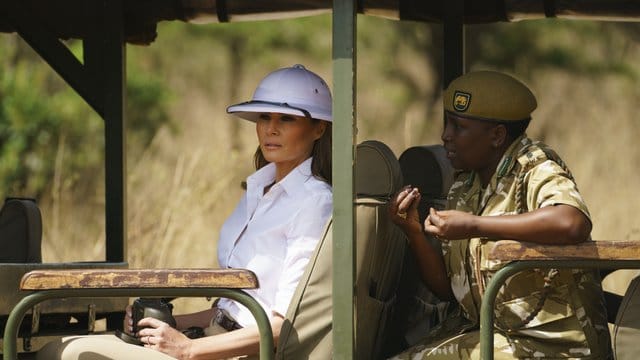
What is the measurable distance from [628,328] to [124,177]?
2739 millimetres

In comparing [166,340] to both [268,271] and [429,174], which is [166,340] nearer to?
[268,271]

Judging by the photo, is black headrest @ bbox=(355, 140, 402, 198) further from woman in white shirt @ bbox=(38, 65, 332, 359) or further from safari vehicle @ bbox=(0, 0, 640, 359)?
woman in white shirt @ bbox=(38, 65, 332, 359)

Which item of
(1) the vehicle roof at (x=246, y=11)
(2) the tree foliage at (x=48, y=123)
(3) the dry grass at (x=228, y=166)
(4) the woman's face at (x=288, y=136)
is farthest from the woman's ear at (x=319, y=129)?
(2) the tree foliage at (x=48, y=123)

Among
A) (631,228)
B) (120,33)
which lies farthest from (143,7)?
(631,228)

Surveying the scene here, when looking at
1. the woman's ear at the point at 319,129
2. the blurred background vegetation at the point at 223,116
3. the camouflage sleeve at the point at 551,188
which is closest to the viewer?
the camouflage sleeve at the point at 551,188

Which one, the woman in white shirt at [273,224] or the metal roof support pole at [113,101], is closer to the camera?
the woman in white shirt at [273,224]

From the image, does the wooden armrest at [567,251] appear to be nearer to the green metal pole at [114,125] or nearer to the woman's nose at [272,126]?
the woman's nose at [272,126]

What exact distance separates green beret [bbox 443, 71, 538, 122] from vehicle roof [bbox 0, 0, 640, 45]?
135 cm

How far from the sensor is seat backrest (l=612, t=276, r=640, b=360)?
15.3ft

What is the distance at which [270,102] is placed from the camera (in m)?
5.25

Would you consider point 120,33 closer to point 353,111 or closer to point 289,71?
point 289,71

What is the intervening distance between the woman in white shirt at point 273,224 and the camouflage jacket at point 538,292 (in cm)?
60

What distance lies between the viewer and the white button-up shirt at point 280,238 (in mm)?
4957

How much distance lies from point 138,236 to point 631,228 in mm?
3477
